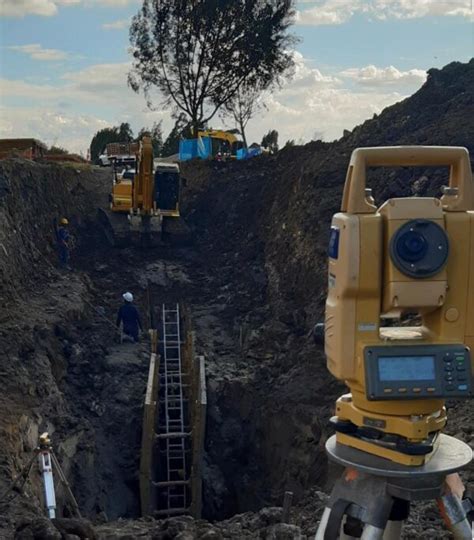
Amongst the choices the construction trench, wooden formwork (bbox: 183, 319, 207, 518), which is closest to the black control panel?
the construction trench

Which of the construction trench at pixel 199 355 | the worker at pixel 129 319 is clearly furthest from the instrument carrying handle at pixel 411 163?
the worker at pixel 129 319

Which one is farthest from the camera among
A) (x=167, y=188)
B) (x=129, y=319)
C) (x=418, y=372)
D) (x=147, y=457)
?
(x=167, y=188)

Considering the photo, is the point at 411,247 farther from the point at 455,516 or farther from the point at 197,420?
the point at 197,420

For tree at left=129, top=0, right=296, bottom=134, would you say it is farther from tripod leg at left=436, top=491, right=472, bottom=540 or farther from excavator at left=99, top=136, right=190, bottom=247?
tripod leg at left=436, top=491, right=472, bottom=540

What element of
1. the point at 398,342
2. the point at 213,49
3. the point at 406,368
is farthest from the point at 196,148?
the point at 406,368

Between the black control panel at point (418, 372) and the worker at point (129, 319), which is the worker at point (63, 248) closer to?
the worker at point (129, 319)

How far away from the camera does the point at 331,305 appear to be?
2.87 meters

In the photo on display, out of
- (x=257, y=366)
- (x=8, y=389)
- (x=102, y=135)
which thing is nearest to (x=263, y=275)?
(x=257, y=366)

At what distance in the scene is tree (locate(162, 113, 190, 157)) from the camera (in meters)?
32.8

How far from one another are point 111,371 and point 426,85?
1012 centimetres

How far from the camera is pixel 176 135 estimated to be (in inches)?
1575

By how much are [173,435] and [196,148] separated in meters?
19.0

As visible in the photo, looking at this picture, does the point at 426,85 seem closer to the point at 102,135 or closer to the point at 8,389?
the point at 8,389

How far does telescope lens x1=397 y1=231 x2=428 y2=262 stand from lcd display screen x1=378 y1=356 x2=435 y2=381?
365 mm
